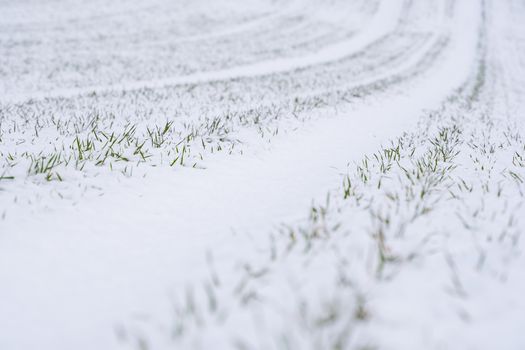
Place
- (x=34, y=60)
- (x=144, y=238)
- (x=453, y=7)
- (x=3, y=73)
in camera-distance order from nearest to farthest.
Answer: (x=144, y=238)
(x=3, y=73)
(x=34, y=60)
(x=453, y=7)

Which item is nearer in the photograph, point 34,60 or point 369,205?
point 369,205

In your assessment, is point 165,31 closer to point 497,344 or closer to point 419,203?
point 419,203

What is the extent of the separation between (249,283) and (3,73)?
50.7 ft

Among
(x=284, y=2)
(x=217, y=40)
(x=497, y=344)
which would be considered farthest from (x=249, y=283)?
(x=284, y=2)

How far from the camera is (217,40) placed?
24500mm

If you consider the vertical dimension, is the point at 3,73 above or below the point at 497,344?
above

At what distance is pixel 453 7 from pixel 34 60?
48.9 m

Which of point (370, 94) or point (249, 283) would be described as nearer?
point (249, 283)

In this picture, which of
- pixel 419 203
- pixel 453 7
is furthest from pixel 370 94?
pixel 453 7

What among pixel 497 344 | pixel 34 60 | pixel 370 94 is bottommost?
pixel 497 344

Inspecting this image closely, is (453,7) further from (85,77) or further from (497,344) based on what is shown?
(497,344)

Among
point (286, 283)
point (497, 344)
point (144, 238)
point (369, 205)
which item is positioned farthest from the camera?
point (369, 205)

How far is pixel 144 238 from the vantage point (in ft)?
11.2

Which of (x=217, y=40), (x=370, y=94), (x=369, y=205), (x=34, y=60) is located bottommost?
(x=369, y=205)
